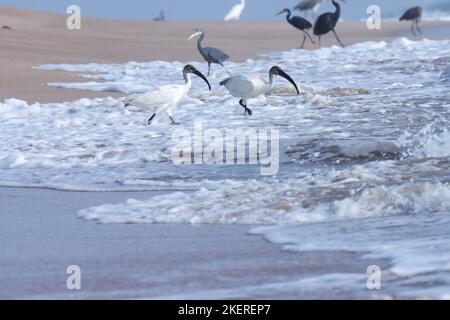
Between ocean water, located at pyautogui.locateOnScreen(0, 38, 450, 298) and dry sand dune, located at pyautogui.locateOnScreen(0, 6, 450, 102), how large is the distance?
3.65ft

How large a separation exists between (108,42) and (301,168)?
22.6m

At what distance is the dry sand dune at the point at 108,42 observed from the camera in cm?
1761

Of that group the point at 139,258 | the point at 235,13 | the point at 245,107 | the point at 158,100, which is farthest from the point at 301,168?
the point at 235,13

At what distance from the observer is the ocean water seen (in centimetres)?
569

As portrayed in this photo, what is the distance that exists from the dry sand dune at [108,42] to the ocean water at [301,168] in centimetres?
111

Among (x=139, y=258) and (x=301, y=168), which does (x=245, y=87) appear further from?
(x=139, y=258)

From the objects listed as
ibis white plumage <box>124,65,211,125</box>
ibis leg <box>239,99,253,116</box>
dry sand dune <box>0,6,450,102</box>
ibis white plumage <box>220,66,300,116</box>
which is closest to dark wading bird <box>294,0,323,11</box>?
dry sand dune <box>0,6,450,102</box>

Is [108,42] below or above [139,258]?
above

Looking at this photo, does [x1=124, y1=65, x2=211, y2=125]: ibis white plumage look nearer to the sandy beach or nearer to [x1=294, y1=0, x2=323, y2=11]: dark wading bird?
the sandy beach

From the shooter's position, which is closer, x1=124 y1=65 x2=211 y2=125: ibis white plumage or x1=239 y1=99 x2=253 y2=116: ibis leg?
x1=124 y1=65 x2=211 y2=125: ibis white plumage

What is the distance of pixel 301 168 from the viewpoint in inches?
345

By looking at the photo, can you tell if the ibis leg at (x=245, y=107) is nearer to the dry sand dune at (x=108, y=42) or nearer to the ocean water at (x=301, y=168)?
the ocean water at (x=301, y=168)

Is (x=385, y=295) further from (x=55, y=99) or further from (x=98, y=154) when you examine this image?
(x=55, y=99)

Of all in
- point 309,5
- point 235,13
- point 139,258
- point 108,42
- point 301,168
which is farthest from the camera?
point 235,13
